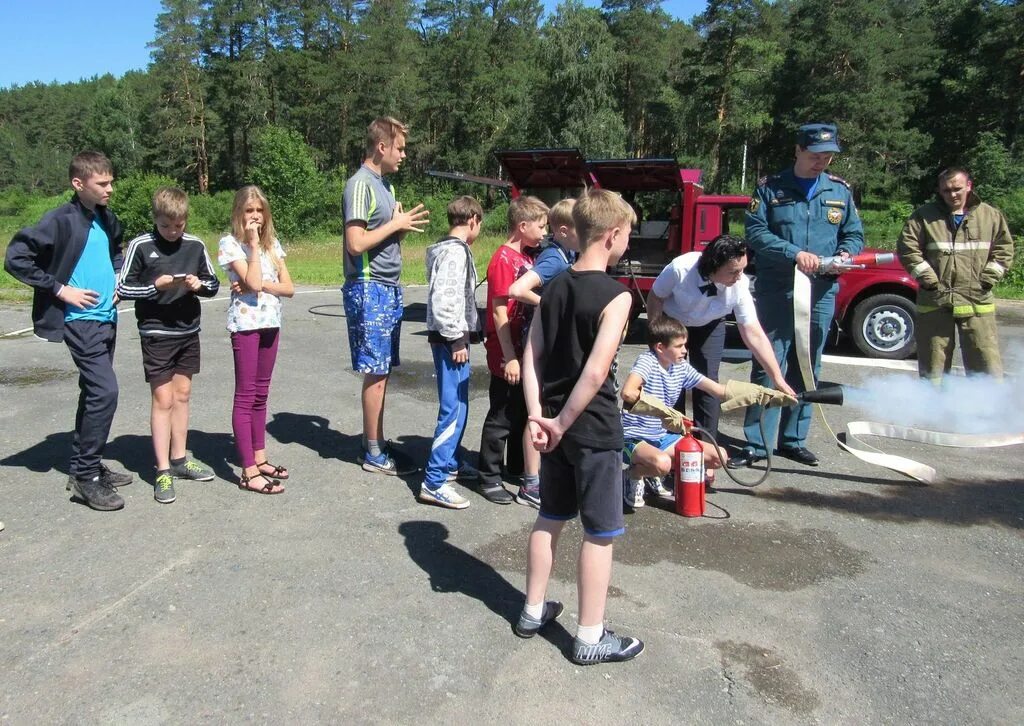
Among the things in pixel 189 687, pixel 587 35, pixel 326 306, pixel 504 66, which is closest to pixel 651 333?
pixel 189 687

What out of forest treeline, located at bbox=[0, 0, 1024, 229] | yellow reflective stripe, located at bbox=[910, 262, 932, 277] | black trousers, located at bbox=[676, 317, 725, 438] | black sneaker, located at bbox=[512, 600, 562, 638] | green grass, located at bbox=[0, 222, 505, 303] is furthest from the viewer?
forest treeline, located at bbox=[0, 0, 1024, 229]

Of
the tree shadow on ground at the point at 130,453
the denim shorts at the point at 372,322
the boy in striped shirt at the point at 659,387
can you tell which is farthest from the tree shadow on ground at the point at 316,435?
the boy in striped shirt at the point at 659,387

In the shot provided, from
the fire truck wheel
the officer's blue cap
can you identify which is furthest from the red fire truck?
the officer's blue cap

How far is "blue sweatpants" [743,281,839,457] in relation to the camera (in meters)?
5.12

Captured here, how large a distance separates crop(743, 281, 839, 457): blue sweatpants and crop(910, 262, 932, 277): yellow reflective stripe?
1.03 m

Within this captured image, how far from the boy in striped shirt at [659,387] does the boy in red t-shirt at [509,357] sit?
55 cm

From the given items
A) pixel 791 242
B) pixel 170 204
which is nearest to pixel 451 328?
pixel 170 204

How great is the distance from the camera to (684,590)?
3.44m

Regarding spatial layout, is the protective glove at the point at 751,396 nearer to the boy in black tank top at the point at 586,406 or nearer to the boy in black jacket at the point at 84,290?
the boy in black tank top at the point at 586,406

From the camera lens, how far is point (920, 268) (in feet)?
18.9

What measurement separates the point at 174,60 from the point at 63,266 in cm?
Result: 5959

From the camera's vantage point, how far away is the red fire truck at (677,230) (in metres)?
9.10

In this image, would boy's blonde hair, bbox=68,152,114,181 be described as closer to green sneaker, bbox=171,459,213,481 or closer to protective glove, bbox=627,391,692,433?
green sneaker, bbox=171,459,213,481

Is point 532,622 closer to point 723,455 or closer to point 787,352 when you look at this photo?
point 723,455
